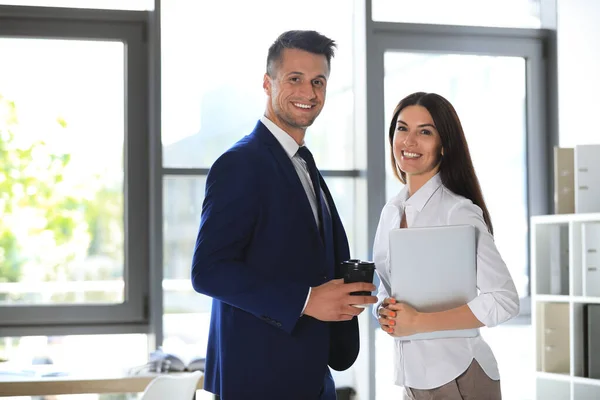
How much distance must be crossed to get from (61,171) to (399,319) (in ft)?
8.89

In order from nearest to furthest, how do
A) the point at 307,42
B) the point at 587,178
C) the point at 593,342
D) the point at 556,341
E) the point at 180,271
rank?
the point at 307,42 < the point at 593,342 < the point at 587,178 < the point at 556,341 < the point at 180,271

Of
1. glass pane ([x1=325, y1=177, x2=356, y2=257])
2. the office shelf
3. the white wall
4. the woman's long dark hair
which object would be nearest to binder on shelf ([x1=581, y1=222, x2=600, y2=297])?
the office shelf

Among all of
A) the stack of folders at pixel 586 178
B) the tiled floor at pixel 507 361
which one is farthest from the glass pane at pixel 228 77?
the stack of folders at pixel 586 178

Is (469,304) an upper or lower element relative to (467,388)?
upper

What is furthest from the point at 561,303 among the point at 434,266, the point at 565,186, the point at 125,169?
the point at 125,169

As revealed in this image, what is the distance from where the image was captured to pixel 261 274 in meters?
1.78

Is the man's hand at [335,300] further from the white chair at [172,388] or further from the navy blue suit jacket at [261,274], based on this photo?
the white chair at [172,388]

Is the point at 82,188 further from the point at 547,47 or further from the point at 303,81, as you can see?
the point at 547,47

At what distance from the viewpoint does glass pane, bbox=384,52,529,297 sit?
429cm

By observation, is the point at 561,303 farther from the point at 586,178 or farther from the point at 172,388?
the point at 172,388

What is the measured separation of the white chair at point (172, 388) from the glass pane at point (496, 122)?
1984 millimetres

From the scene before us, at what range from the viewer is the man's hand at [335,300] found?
5.72 ft

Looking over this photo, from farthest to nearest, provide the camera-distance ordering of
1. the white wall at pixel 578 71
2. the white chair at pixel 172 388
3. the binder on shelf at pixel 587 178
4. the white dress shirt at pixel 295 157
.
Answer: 1. the white wall at pixel 578 71
2. the binder on shelf at pixel 587 178
3. the white chair at pixel 172 388
4. the white dress shirt at pixel 295 157

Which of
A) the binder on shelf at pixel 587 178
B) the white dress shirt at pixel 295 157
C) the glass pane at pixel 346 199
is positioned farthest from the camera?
the glass pane at pixel 346 199
